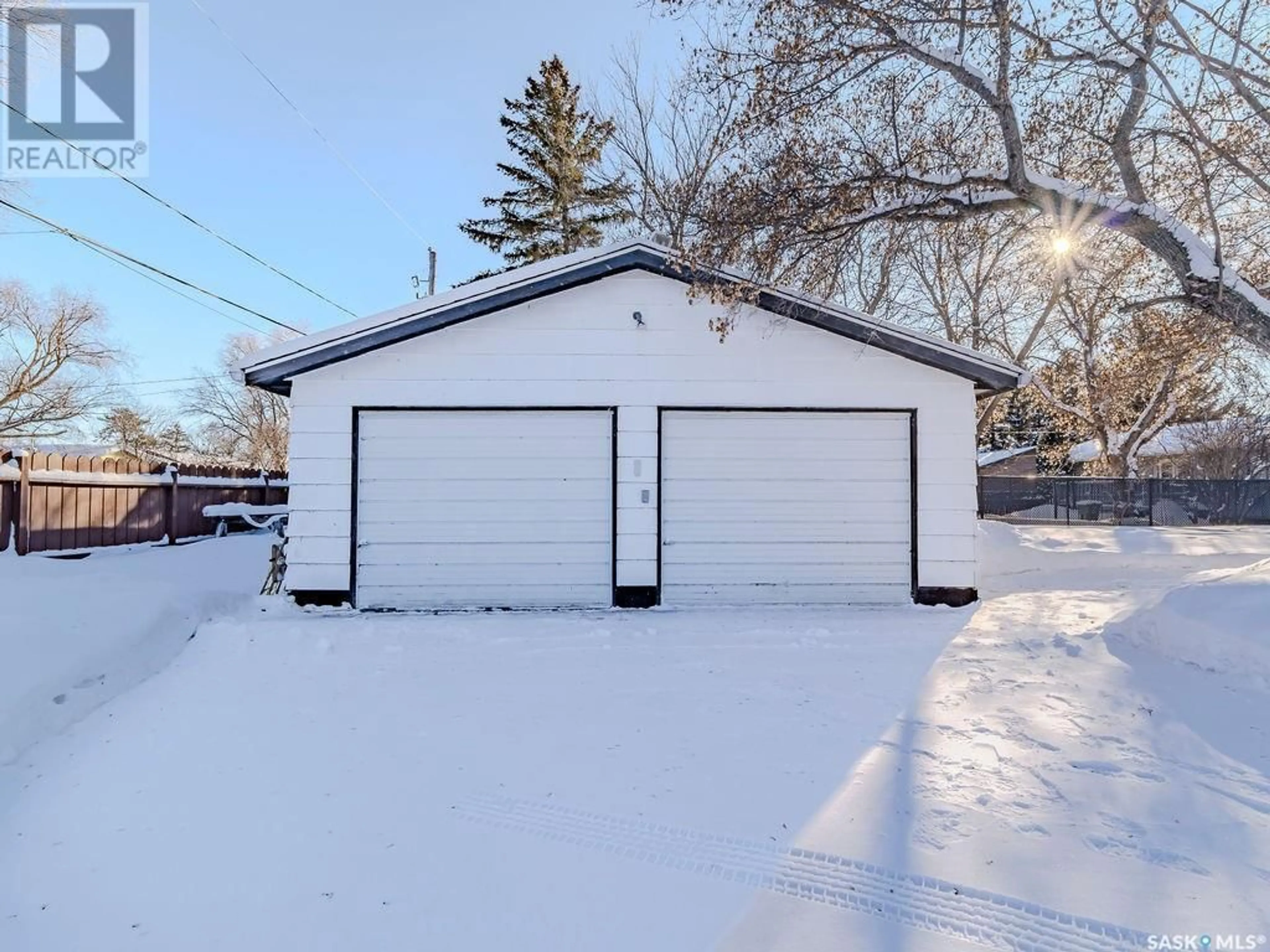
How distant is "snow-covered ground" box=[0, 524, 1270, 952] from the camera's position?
233 cm

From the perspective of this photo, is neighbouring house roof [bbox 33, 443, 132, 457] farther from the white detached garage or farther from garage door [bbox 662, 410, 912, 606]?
garage door [bbox 662, 410, 912, 606]

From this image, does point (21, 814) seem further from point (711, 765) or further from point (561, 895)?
point (711, 765)

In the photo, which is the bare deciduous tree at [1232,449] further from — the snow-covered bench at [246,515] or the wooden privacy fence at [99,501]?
the wooden privacy fence at [99,501]

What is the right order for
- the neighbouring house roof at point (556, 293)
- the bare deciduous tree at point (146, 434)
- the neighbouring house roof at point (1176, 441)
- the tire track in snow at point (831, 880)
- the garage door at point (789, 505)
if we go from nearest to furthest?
1. the tire track in snow at point (831, 880)
2. the neighbouring house roof at point (556, 293)
3. the garage door at point (789, 505)
4. the neighbouring house roof at point (1176, 441)
5. the bare deciduous tree at point (146, 434)

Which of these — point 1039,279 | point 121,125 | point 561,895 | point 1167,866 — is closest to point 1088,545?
point 1039,279

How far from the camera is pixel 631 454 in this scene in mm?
7625

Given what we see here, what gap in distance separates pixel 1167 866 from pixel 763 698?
2305 mm

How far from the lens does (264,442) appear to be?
39656 millimetres

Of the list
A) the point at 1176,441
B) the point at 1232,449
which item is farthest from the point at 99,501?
the point at 1176,441

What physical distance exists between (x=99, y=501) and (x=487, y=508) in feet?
21.8

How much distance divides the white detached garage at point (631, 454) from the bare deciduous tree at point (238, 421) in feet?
116

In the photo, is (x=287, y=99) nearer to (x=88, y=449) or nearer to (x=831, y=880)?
(x=831, y=880)

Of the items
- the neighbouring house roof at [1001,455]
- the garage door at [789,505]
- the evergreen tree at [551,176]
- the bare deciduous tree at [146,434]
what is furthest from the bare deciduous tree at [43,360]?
the neighbouring house roof at [1001,455]

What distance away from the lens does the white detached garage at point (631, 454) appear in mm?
7504
